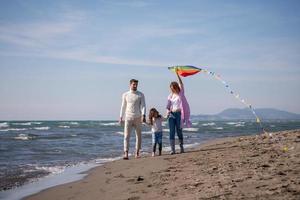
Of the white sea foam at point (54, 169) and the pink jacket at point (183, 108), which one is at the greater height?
the pink jacket at point (183, 108)

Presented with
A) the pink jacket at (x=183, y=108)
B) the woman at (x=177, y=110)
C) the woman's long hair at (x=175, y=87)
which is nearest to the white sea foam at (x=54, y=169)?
the woman at (x=177, y=110)

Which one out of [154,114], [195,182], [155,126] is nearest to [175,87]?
[154,114]

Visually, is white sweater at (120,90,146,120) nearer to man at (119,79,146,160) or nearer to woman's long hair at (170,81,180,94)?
man at (119,79,146,160)

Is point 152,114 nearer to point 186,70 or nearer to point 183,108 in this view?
point 183,108

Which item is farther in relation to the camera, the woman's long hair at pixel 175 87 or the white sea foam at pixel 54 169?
the woman's long hair at pixel 175 87

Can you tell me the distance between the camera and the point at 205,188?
437cm

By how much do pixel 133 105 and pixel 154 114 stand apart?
922 mm

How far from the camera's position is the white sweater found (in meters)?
8.41

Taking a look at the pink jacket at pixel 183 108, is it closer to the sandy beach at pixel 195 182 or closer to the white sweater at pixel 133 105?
the white sweater at pixel 133 105

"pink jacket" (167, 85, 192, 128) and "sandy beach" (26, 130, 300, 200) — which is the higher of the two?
"pink jacket" (167, 85, 192, 128)

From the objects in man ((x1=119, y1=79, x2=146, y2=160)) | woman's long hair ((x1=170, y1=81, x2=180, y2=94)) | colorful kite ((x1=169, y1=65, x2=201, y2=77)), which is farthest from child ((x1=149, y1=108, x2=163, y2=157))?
colorful kite ((x1=169, y1=65, x2=201, y2=77))

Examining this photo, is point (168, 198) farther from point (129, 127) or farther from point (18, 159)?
point (18, 159)

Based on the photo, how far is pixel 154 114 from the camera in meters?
9.14

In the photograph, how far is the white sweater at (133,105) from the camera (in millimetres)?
8414
